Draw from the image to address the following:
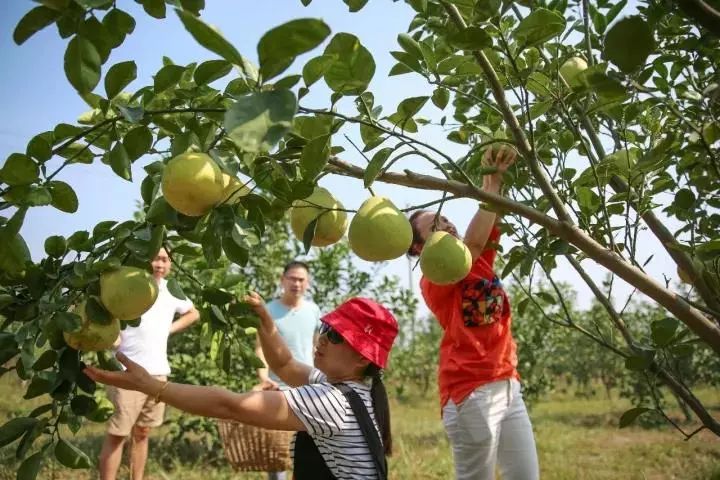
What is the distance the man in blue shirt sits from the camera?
11.7 feet

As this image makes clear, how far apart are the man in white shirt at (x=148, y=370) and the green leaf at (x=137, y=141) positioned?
2202mm

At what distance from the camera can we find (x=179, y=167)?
84cm

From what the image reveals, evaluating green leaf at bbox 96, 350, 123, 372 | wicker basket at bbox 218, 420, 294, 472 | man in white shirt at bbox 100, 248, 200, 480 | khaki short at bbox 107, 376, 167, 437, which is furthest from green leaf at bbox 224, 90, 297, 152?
wicker basket at bbox 218, 420, 294, 472

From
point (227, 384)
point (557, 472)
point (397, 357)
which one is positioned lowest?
point (557, 472)

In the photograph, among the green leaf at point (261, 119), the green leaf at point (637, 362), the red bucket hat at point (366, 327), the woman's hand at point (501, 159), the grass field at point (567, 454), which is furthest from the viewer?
the grass field at point (567, 454)

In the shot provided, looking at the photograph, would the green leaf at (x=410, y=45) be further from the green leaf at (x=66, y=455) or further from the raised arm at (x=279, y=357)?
the raised arm at (x=279, y=357)

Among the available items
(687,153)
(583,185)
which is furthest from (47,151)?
(687,153)

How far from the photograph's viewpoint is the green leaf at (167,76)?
36.9 inches

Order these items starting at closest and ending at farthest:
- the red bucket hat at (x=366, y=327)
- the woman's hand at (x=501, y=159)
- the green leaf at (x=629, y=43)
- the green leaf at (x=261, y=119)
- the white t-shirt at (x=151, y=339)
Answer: the green leaf at (x=261, y=119) → the green leaf at (x=629, y=43) → the woman's hand at (x=501, y=159) → the red bucket hat at (x=366, y=327) → the white t-shirt at (x=151, y=339)

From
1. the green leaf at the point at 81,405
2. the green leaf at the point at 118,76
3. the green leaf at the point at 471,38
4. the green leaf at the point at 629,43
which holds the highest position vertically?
the green leaf at the point at 118,76

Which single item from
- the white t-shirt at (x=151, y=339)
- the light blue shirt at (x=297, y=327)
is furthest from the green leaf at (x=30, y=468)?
the light blue shirt at (x=297, y=327)

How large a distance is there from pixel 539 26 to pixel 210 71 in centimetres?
50

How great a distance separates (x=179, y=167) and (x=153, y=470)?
4605 mm

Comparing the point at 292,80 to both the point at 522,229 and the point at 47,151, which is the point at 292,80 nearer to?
the point at 47,151
